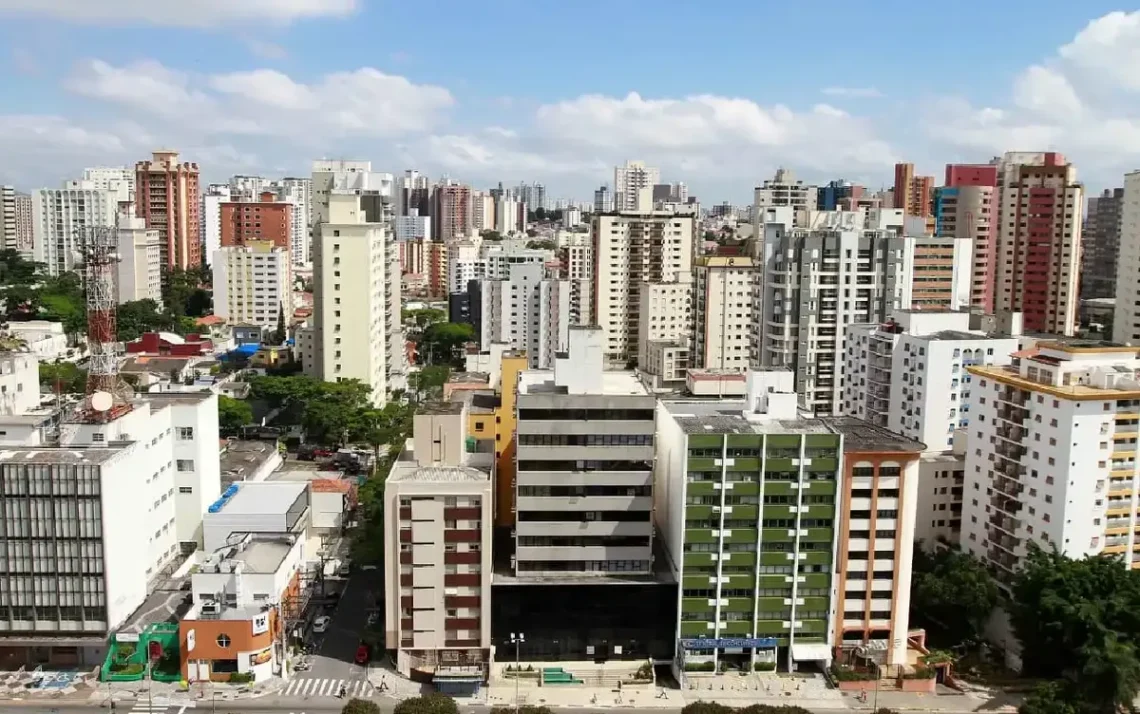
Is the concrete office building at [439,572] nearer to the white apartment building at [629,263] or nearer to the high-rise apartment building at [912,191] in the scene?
the white apartment building at [629,263]

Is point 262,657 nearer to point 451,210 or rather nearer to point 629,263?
point 629,263

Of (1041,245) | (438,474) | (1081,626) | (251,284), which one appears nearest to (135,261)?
(251,284)

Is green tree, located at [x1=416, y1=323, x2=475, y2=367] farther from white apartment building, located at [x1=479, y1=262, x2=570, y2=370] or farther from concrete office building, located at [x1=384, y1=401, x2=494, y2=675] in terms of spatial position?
concrete office building, located at [x1=384, y1=401, x2=494, y2=675]

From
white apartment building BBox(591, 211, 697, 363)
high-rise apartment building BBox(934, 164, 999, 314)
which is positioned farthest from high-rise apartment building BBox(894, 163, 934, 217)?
white apartment building BBox(591, 211, 697, 363)

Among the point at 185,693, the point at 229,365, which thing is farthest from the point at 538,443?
the point at 229,365

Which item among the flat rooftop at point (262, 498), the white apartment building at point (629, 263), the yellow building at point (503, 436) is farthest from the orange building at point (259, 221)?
the yellow building at point (503, 436)

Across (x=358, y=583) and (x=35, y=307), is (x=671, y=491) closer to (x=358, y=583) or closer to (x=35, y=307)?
(x=358, y=583)
